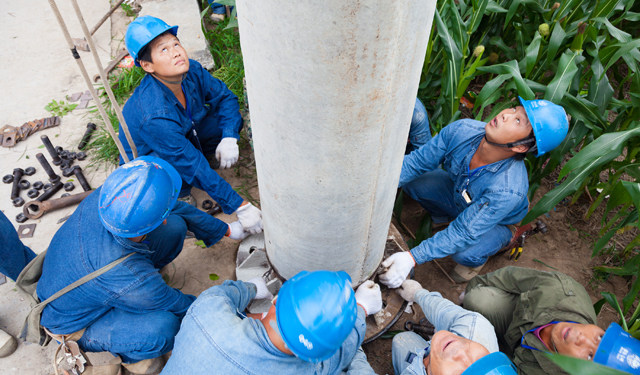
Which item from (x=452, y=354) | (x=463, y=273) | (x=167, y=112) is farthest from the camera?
(x=463, y=273)

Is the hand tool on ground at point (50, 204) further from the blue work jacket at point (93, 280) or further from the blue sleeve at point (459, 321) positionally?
the blue sleeve at point (459, 321)

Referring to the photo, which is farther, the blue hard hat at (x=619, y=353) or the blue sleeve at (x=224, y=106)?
the blue sleeve at (x=224, y=106)

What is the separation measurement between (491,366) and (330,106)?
49.7 inches

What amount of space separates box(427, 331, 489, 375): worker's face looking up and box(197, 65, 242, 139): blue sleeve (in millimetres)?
2458

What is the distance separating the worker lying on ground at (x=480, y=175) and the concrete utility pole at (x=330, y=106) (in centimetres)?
74

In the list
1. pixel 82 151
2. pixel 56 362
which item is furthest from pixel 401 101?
pixel 82 151

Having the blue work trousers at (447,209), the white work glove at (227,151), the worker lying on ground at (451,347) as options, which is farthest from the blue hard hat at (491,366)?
the white work glove at (227,151)

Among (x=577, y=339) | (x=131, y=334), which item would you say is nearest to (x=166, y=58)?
(x=131, y=334)

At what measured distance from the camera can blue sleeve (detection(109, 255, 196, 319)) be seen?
2.06m

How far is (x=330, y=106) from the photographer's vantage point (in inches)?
52.6

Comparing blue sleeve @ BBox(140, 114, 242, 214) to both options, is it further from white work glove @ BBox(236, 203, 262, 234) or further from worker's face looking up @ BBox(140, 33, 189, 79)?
worker's face looking up @ BBox(140, 33, 189, 79)

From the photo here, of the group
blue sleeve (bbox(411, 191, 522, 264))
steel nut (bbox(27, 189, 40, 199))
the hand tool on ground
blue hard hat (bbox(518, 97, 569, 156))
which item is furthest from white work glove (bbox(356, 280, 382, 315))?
steel nut (bbox(27, 189, 40, 199))

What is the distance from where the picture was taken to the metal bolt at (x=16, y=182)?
349 cm

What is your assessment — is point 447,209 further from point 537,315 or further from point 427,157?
point 537,315
